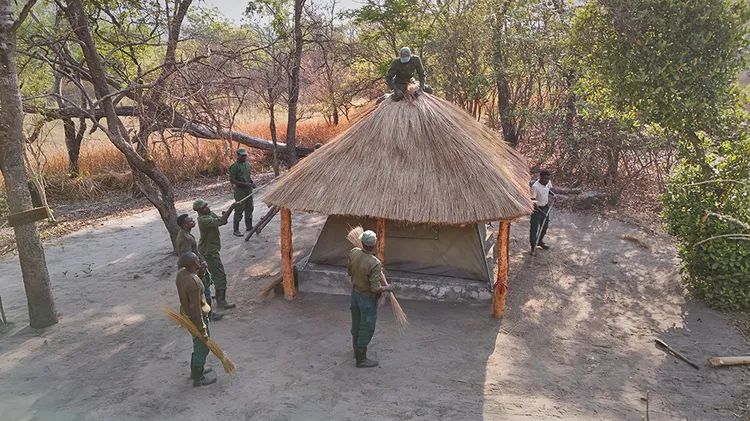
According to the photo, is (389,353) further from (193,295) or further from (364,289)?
(193,295)

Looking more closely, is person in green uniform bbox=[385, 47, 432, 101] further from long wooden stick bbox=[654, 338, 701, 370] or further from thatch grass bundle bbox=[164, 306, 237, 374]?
long wooden stick bbox=[654, 338, 701, 370]

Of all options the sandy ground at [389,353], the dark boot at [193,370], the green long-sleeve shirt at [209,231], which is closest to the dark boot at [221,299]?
the sandy ground at [389,353]

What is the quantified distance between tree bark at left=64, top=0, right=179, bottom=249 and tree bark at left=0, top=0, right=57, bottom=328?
1447 millimetres

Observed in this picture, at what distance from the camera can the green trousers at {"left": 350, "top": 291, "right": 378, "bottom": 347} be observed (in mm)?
5707

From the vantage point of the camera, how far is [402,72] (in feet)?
26.6

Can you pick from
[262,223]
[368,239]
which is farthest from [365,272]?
[262,223]

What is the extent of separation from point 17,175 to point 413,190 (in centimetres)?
512

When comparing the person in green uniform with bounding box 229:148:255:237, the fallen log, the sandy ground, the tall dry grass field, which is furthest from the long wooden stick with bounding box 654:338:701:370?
the tall dry grass field

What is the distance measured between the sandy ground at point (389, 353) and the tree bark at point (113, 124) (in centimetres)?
129

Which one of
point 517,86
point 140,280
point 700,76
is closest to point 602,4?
point 700,76

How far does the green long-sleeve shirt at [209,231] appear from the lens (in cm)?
682

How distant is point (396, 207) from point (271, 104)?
7.77 m

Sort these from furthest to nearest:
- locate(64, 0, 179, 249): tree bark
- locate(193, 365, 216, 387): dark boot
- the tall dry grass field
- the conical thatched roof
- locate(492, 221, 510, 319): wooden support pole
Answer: the tall dry grass field, locate(64, 0, 179, 249): tree bark, locate(492, 221, 510, 319): wooden support pole, the conical thatched roof, locate(193, 365, 216, 387): dark boot

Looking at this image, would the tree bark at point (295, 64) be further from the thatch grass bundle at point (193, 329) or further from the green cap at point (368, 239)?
the thatch grass bundle at point (193, 329)
